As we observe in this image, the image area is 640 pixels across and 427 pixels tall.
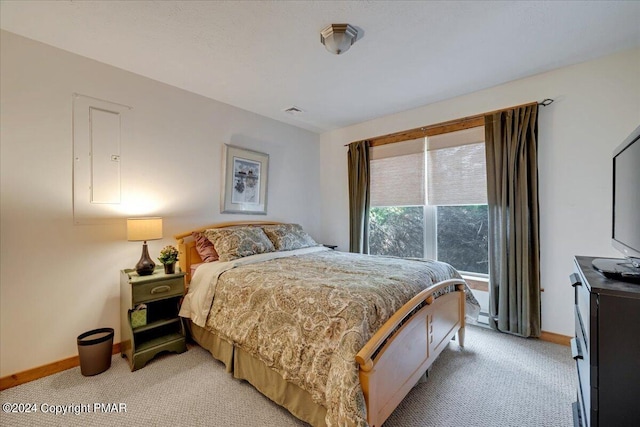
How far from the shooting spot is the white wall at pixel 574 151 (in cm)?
234

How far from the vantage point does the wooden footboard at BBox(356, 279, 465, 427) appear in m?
1.31

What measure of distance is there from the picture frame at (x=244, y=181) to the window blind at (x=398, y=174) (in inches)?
61.6

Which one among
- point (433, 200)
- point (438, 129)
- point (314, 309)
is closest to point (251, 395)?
point (314, 309)

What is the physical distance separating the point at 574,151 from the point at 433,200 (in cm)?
134

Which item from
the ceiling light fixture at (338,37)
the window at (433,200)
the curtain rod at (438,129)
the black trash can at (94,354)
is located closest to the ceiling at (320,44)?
the ceiling light fixture at (338,37)

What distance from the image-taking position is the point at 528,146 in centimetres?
270

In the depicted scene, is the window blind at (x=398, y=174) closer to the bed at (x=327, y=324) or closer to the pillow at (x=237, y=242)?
the bed at (x=327, y=324)

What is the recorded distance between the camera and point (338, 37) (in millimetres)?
1999

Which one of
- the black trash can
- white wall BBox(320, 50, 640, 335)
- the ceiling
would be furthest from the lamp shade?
white wall BBox(320, 50, 640, 335)

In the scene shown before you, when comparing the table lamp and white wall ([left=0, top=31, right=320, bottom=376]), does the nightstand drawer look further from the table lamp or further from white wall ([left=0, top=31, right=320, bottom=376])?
white wall ([left=0, top=31, right=320, bottom=376])

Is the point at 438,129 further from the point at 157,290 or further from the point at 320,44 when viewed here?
the point at 157,290

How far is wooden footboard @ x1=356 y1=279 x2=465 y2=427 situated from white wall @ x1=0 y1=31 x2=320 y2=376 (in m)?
2.42

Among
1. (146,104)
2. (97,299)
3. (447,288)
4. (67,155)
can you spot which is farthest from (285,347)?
(146,104)

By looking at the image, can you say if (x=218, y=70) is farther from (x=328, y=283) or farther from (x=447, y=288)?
(x=447, y=288)
